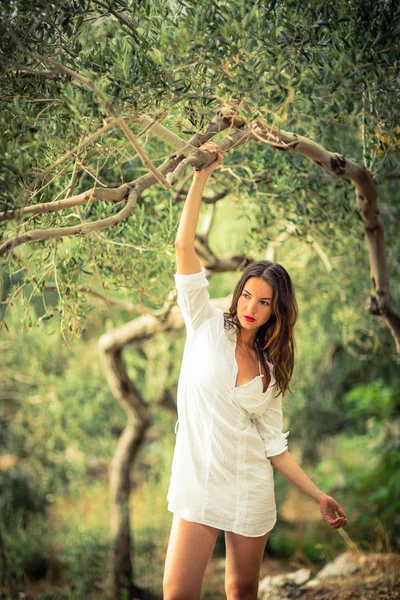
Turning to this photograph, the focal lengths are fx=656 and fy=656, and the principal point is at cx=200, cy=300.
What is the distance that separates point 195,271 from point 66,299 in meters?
0.71

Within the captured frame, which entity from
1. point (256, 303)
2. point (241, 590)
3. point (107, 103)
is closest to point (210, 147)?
point (107, 103)

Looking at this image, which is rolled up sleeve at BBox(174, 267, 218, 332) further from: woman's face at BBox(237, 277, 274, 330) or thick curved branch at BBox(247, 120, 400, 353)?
thick curved branch at BBox(247, 120, 400, 353)

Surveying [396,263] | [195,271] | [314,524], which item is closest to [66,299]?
[195,271]

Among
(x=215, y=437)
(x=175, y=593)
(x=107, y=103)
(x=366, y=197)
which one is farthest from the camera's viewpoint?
(x=366, y=197)

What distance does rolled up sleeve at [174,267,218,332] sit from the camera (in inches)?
103

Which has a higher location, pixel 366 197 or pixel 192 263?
pixel 366 197

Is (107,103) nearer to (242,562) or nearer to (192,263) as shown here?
(192,263)

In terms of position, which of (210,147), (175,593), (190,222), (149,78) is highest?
(149,78)

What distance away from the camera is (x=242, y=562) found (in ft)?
8.95

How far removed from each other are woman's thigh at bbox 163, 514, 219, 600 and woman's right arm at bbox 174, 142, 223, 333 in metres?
0.81

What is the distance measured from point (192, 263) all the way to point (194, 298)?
0.49 ft

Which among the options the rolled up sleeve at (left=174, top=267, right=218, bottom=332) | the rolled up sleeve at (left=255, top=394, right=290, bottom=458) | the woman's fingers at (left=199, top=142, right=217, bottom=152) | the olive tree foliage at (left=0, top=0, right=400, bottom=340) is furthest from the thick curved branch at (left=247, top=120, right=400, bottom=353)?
the rolled up sleeve at (left=255, top=394, right=290, bottom=458)

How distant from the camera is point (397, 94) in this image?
2.77 meters

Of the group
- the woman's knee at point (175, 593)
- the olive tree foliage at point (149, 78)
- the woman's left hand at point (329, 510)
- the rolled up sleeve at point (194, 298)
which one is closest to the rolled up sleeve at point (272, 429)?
the woman's left hand at point (329, 510)
